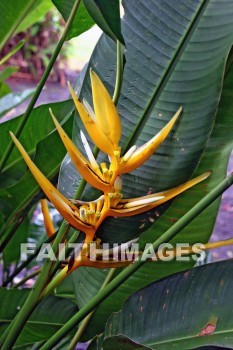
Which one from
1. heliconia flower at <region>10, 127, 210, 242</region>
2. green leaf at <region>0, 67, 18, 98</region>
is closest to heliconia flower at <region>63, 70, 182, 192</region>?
heliconia flower at <region>10, 127, 210, 242</region>

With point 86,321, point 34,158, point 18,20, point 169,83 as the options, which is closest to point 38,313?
point 86,321

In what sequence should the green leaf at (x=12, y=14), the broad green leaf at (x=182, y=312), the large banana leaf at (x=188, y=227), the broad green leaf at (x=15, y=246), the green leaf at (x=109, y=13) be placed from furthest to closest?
the broad green leaf at (x=15, y=246), the green leaf at (x=12, y=14), the large banana leaf at (x=188, y=227), the broad green leaf at (x=182, y=312), the green leaf at (x=109, y=13)

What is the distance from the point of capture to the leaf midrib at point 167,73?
1.87 feet

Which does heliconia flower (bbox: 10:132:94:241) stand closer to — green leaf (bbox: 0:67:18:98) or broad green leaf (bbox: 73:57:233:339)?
broad green leaf (bbox: 73:57:233:339)

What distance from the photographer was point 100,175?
501 mm

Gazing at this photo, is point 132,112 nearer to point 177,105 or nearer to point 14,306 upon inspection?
point 177,105

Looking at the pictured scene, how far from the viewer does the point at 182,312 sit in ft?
1.77

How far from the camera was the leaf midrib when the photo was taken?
57 centimetres

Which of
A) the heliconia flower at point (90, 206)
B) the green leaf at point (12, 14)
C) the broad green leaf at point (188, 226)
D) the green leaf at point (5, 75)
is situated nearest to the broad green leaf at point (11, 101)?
the green leaf at point (5, 75)

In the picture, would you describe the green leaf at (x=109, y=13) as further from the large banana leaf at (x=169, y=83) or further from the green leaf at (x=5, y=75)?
the green leaf at (x=5, y=75)

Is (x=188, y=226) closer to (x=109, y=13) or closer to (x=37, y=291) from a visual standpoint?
(x=37, y=291)

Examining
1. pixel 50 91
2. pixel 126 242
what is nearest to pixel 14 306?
pixel 126 242

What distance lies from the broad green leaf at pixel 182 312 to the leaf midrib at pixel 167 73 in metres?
0.15

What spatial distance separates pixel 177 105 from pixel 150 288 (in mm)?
202
